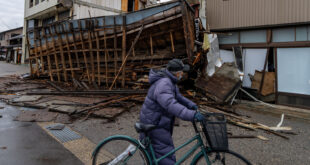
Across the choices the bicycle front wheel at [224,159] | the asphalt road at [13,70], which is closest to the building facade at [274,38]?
the bicycle front wheel at [224,159]

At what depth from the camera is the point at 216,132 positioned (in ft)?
6.80

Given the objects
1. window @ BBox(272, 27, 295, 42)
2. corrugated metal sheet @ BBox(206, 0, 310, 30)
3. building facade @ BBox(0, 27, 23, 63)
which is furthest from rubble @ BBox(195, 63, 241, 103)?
building facade @ BBox(0, 27, 23, 63)

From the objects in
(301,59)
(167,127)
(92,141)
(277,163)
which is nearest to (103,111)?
(92,141)

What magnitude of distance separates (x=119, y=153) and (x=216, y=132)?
130 centimetres

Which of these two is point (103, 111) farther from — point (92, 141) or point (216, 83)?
point (216, 83)

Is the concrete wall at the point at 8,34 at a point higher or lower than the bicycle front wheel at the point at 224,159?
higher

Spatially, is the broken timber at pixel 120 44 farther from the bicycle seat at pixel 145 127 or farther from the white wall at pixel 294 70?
the bicycle seat at pixel 145 127

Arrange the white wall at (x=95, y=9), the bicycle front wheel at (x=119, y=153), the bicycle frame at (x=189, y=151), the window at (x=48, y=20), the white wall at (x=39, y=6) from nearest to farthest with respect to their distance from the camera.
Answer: the bicycle frame at (x=189, y=151) → the bicycle front wheel at (x=119, y=153) → the white wall at (x=95, y=9) → the white wall at (x=39, y=6) → the window at (x=48, y=20)

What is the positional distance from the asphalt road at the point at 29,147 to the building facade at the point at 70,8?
9711 millimetres

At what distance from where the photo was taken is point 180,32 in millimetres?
8555

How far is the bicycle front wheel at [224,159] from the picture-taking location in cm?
212

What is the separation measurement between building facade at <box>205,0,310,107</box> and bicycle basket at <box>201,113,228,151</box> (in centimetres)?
781

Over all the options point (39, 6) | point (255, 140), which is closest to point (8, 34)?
point (39, 6)

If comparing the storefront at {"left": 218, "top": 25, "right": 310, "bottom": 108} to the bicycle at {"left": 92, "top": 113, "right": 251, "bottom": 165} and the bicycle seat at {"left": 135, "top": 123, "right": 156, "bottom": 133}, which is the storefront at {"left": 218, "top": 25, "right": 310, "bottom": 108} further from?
the bicycle seat at {"left": 135, "top": 123, "right": 156, "bottom": 133}
